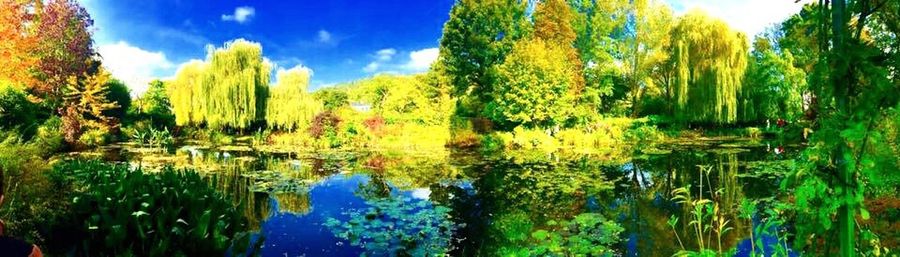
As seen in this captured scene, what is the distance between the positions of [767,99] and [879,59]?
2487 cm

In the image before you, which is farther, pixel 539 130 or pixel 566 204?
pixel 539 130

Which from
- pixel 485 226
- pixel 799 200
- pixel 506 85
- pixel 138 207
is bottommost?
pixel 485 226

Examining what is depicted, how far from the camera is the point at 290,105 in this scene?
24.6 metres

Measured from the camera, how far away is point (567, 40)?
2462cm

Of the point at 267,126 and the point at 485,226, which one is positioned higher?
the point at 267,126

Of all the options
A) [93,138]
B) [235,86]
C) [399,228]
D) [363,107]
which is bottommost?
[399,228]

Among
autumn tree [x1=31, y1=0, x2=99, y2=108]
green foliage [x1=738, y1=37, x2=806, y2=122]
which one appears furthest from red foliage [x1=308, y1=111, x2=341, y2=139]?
green foliage [x1=738, y1=37, x2=806, y2=122]

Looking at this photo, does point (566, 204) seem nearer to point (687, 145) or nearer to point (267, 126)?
point (687, 145)

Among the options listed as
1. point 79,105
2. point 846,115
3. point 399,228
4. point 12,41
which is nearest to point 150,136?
point 79,105

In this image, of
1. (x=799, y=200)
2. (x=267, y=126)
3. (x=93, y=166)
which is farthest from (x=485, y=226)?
(x=267, y=126)

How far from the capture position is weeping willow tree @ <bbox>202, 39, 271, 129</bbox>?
78.4ft

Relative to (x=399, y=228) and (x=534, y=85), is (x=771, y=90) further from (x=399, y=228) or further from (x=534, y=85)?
(x=399, y=228)

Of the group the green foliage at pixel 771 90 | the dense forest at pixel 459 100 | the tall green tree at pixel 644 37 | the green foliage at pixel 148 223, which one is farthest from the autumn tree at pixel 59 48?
the green foliage at pixel 771 90

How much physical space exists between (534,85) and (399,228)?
15592mm
